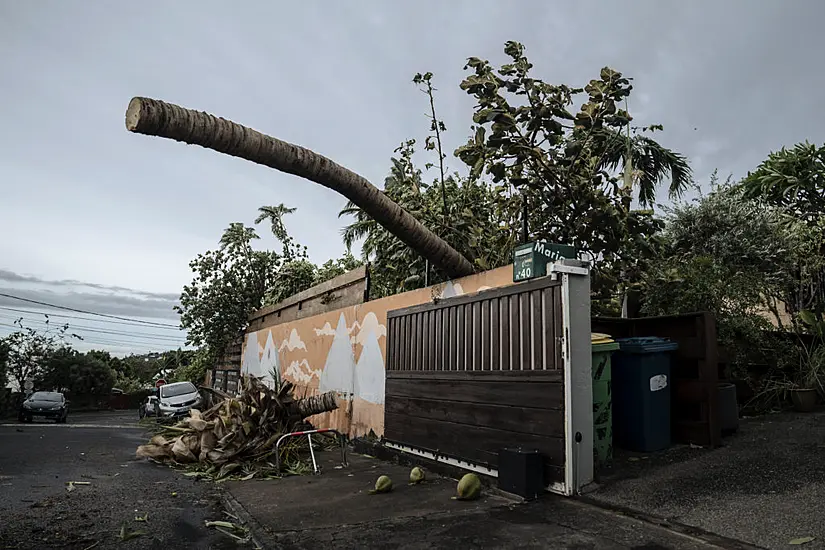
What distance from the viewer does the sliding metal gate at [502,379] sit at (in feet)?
15.2

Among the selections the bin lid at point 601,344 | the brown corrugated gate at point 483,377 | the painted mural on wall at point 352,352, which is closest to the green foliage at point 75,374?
the painted mural on wall at point 352,352

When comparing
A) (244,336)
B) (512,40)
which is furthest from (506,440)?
(244,336)

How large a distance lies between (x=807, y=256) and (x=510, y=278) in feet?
32.4

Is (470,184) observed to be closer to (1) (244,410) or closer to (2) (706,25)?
(2) (706,25)

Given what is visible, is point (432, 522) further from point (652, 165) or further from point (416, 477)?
point (652, 165)

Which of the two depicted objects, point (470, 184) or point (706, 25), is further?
point (470, 184)

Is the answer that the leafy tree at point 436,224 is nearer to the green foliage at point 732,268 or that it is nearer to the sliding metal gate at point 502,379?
the sliding metal gate at point 502,379

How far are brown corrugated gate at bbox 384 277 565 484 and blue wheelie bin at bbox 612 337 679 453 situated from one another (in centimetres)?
120

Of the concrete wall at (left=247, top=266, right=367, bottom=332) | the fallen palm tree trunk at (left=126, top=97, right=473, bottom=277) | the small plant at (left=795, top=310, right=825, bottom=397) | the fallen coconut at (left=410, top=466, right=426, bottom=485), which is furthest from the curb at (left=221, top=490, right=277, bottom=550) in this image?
the small plant at (left=795, top=310, right=825, bottom=397)

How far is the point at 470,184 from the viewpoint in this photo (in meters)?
9.79

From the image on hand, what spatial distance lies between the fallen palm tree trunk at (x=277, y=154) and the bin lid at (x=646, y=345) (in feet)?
7.07

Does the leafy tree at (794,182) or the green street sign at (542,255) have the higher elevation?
the leafy tree at (794,182)

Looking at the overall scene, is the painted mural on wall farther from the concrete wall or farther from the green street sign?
the green street sign

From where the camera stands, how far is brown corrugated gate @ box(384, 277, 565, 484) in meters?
4.78
